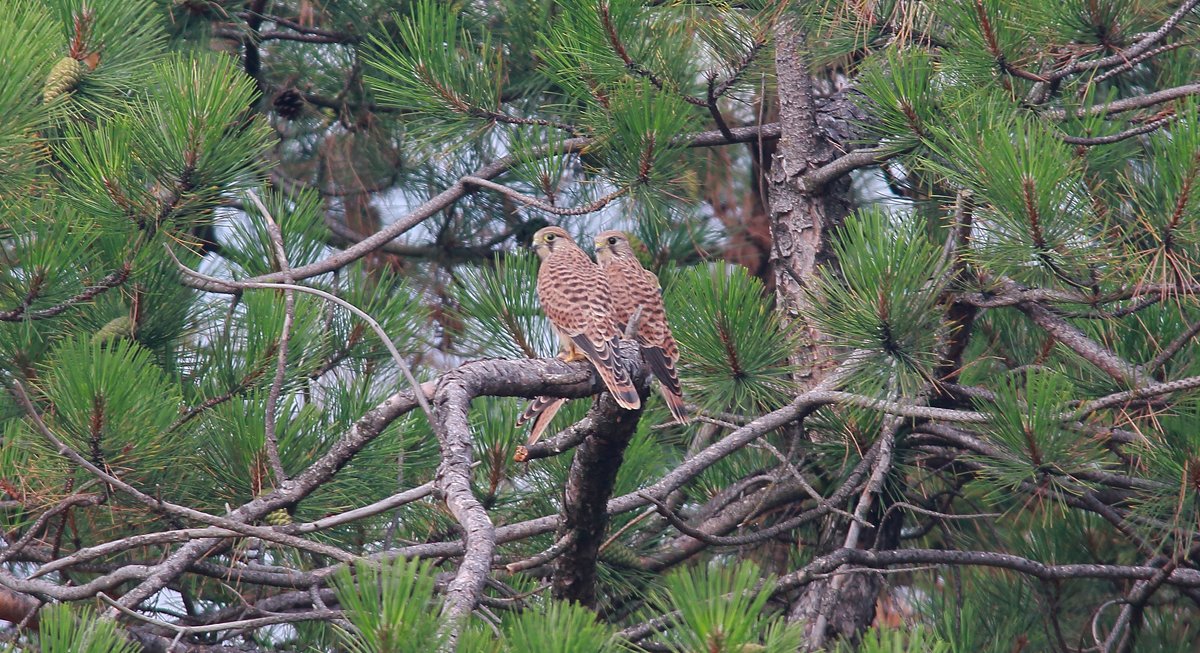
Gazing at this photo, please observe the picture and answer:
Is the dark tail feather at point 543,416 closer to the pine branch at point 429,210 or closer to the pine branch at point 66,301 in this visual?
the pine branch at point 429,210

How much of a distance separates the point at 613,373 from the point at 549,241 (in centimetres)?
128

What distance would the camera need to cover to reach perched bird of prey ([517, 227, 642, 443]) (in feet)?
7.58

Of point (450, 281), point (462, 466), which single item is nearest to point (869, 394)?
point (462, 466)

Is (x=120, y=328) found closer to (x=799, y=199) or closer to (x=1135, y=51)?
(x=799, y=199)

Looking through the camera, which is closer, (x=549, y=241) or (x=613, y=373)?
(x=613, y=373)

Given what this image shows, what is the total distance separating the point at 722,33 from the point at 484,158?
4.03ft

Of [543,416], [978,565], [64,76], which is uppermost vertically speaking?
[64,76]

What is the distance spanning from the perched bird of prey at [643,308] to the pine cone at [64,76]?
125cm

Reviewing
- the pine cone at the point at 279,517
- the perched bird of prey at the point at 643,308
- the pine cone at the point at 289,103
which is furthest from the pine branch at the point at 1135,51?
the pine cone at the point at 289,103

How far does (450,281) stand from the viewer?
4.10m

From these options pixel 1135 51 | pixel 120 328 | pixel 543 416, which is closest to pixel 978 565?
pixel 543 416

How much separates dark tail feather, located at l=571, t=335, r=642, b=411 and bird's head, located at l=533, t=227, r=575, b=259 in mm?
852

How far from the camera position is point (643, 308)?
2943mm

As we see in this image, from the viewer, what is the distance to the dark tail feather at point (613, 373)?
6.88ft
